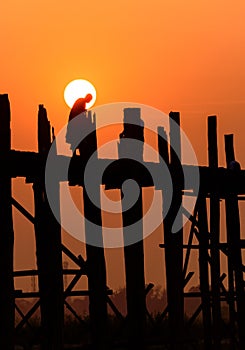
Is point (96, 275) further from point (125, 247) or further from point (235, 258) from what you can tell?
point (235, 258)

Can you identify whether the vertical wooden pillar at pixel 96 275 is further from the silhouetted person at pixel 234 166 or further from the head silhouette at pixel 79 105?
the silhouetted person at pixel 234 166

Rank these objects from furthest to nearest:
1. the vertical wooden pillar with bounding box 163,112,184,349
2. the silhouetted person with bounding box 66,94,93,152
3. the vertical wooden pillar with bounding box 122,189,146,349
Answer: the vertical wooden pillar with bounding box 163,112,184,349
the vertical wooden pillar with bounding box 122,189,146,349
the silhouetted person with bounding box 66,94,93,152

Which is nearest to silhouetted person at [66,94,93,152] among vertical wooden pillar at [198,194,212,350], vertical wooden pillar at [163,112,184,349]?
vertical wooden pillar at [163,112,184,349]

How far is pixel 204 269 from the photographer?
17562 mm

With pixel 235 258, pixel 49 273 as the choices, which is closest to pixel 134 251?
pixel 49 273

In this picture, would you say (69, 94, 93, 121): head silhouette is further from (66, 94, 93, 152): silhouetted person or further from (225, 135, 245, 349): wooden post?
(225, 135, 245, 349): wooden post

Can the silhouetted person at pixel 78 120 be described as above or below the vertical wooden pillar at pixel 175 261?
above

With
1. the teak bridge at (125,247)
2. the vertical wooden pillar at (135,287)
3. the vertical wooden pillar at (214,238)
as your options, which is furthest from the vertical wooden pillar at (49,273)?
the vertical wooden pillar at (214,238)

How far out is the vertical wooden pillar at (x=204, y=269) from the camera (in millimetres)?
17359

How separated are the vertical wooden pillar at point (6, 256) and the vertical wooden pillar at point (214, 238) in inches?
176

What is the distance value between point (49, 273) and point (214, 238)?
419 centimetres

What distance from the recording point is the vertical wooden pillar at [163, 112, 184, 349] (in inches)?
634

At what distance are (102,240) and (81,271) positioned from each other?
3.03 feet

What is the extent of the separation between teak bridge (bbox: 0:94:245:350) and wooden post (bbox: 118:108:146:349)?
1 cm
